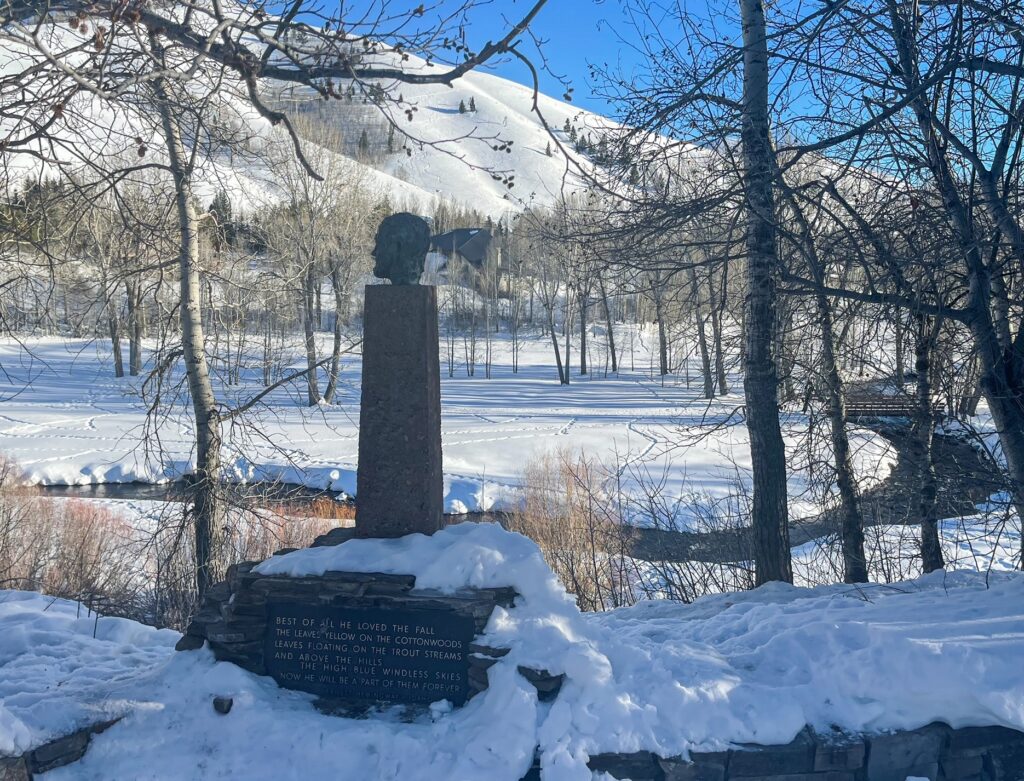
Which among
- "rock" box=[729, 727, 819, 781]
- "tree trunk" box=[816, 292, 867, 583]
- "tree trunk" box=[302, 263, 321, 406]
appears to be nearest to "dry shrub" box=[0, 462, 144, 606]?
"tree trunk" box=[302, 263, 321, 406]

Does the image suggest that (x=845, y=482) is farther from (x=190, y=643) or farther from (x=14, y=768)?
(x=14, y=768)

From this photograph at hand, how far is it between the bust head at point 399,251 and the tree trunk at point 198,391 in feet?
13.2

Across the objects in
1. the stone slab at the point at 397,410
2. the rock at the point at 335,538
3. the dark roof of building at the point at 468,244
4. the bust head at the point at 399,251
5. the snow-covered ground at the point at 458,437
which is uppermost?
the dark roof of building at the point at 468,244

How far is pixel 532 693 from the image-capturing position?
4.51 metres

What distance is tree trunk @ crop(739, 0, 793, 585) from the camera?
6941mm

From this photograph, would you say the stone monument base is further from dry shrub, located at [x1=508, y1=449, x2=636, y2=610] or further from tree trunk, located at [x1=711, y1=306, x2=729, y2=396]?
tree trunk, located at [x1=711, y1=306, x2=729, y2=396]

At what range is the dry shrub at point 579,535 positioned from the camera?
10.5 metres

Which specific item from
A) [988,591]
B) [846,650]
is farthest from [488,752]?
[988,591]

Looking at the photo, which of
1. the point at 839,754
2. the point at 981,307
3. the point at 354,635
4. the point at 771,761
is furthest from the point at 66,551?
the point at 981,307

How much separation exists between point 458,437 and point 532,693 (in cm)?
2034

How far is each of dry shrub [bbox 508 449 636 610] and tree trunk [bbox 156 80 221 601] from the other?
14.3 ft

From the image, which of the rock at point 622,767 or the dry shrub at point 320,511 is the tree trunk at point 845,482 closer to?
the rock at point 622,767

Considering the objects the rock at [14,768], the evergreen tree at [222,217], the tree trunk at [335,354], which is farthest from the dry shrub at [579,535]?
the evergreen tree at [222,217]

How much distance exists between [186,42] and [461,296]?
52832 mm
